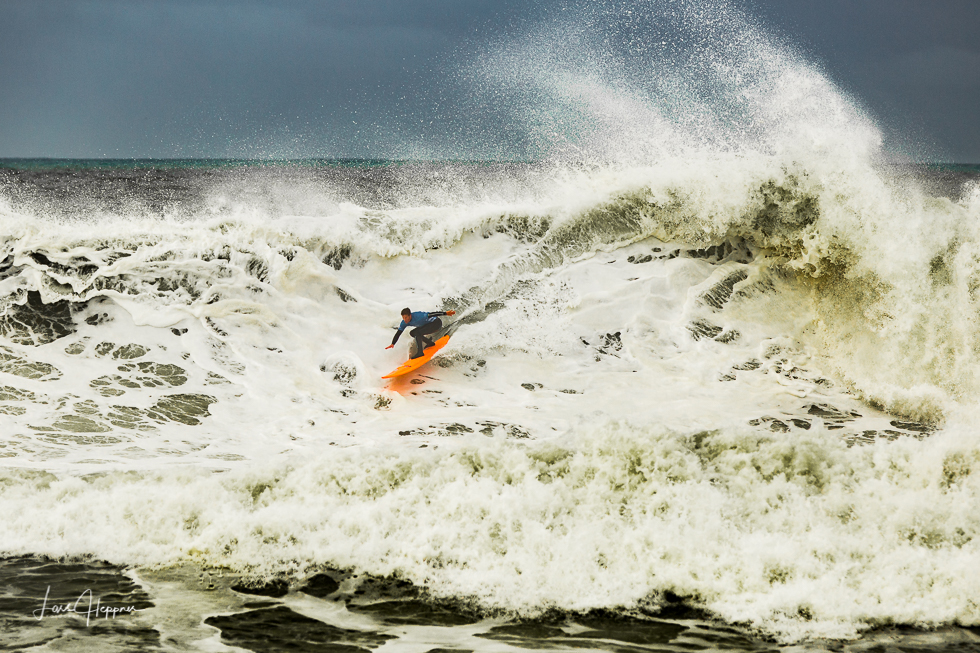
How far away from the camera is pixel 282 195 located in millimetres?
12695

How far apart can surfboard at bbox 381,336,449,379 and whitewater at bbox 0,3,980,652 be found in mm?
159

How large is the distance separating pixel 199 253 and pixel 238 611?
5.99 m

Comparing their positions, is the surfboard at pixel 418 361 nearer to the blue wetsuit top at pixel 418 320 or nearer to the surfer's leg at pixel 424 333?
the surfer's leg at pixel 424 333

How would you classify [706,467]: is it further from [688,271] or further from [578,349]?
[688,271]

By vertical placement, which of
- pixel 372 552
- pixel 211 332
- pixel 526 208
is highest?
pixel 526 208

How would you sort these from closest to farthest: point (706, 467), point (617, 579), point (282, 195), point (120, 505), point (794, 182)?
1. point (617, 579)
2. point (120, 505)
3. point (706, 467)
4. point (794, 182)
5. point (282, 195)

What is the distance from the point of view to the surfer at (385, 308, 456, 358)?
7.57m

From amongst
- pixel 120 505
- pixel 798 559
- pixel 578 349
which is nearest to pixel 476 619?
pixel 798 559
